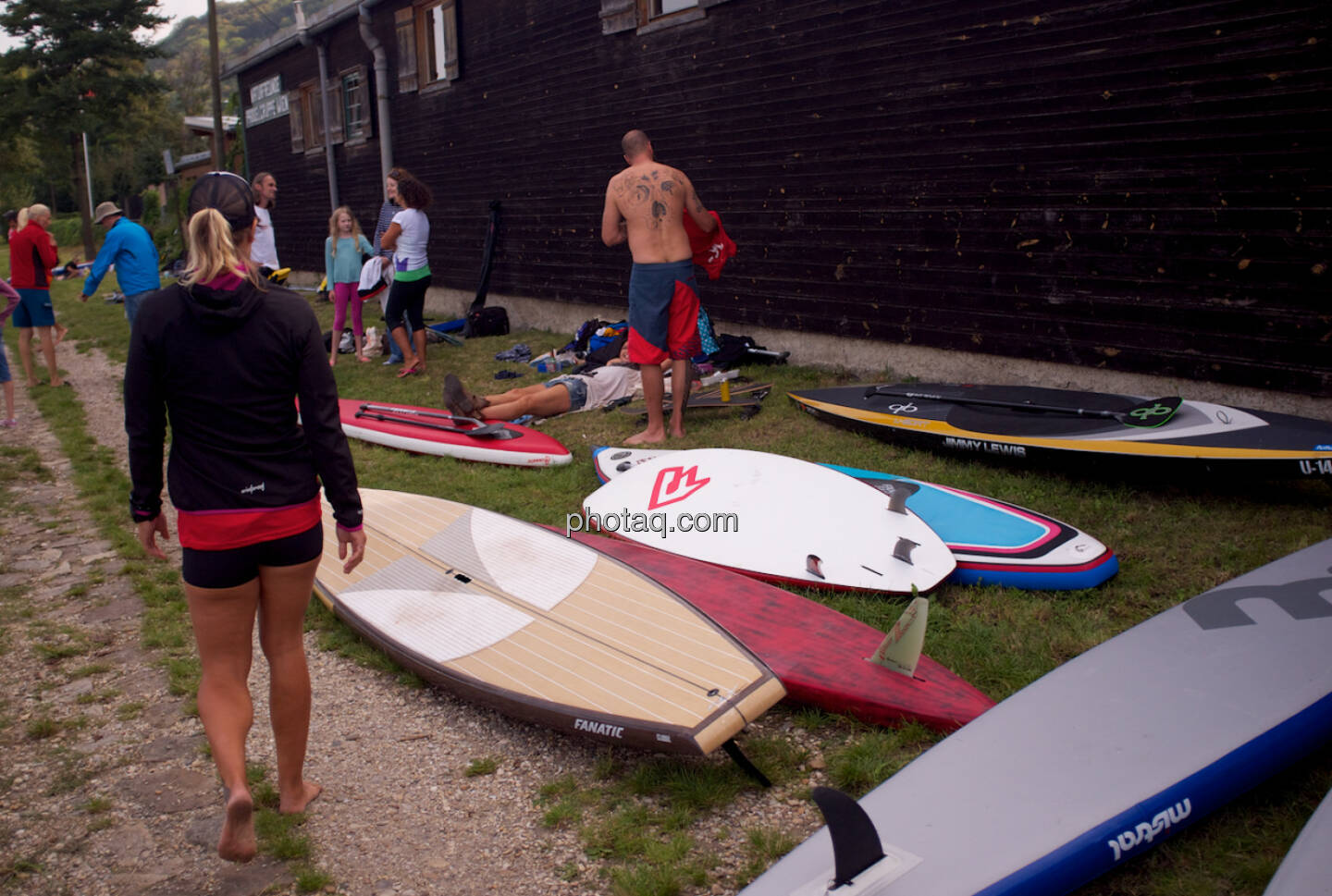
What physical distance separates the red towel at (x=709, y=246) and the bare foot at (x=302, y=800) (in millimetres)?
4216

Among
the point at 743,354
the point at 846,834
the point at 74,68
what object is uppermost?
the point at 74,68

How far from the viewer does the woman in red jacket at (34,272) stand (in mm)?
7949

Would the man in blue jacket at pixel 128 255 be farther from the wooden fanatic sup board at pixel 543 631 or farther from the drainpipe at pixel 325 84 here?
the drainpipe at pixel 325 84

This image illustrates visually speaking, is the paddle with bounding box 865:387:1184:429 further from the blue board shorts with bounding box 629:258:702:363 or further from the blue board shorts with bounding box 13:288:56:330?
the blue board shorts with bounding box 13:288:56:330

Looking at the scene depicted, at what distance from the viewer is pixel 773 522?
13.0ft

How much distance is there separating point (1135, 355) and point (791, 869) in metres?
4.72

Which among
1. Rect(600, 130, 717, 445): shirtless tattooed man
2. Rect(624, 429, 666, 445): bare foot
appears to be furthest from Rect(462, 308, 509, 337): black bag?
Rect(624, 429, 666, 445): bare foot

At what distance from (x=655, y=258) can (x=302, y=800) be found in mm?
4026

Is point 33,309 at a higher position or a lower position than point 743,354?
higher

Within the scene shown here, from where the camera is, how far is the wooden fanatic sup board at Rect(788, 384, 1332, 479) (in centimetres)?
404

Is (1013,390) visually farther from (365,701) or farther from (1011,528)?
→ (365,701)

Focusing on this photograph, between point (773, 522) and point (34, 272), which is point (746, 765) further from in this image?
point (34, 272)

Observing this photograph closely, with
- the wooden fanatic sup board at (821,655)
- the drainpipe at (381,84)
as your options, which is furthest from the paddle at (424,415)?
the drainpipe at (381,84)

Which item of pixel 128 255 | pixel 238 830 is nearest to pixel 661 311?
pixel 238 830
